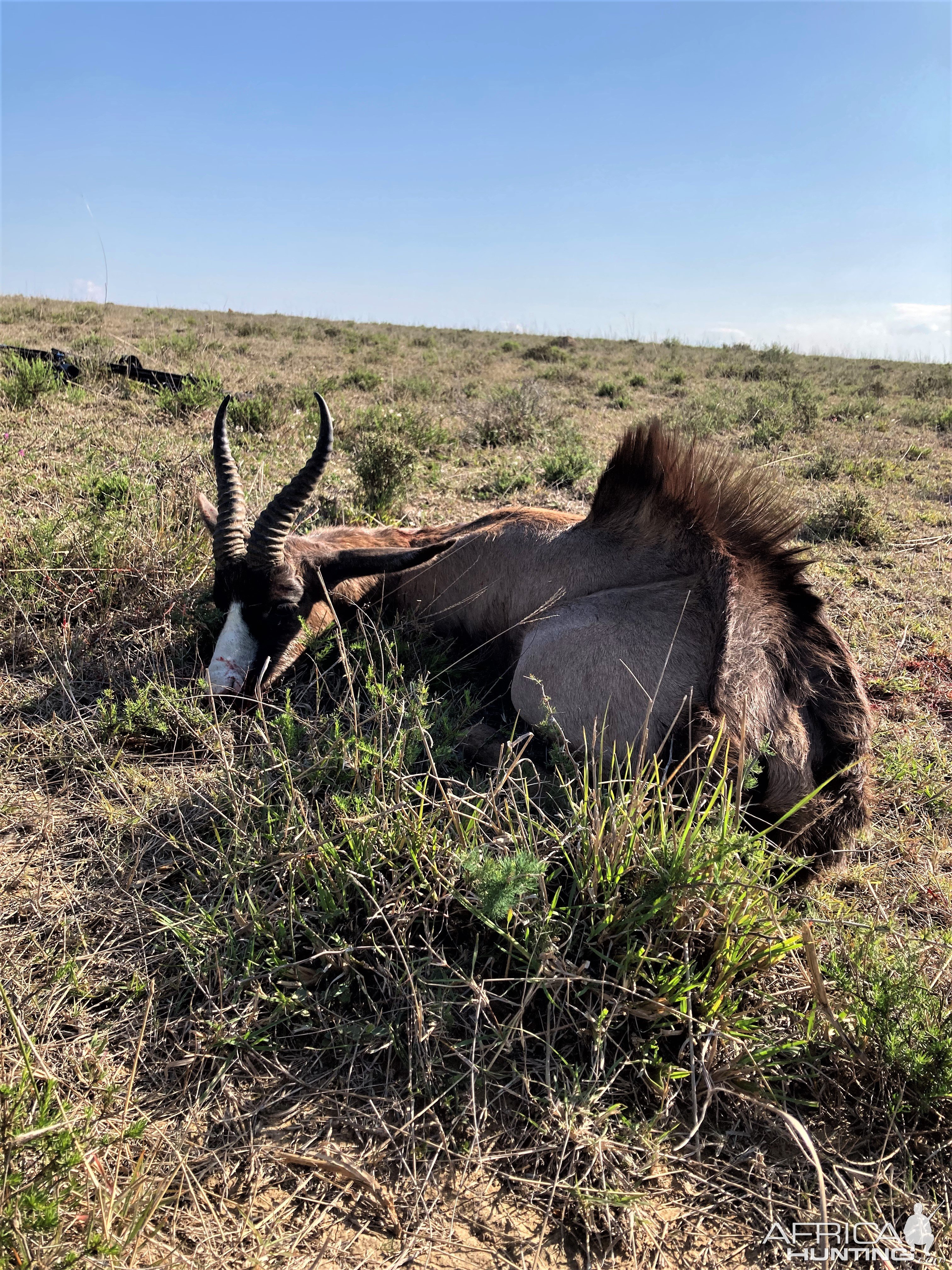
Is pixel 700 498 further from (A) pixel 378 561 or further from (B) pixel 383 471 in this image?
(B) pixel 383 471

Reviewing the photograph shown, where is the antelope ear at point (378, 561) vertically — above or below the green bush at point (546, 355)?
below

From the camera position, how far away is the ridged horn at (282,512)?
4027 mm

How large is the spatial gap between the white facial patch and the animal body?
0.4 inches

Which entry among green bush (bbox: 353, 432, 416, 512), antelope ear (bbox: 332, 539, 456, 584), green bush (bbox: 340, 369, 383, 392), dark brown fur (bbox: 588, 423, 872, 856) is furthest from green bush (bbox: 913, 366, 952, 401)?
antelope ear (bbox: 332, 539, 456, 584)

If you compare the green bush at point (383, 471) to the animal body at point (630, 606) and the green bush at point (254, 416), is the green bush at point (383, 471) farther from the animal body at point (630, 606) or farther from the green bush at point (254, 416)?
the green bush at point (254, 416)

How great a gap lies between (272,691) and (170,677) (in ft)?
1.91

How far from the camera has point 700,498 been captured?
372 centimetres

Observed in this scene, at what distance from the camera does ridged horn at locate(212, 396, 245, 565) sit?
163 inches

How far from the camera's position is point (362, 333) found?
27.2 m

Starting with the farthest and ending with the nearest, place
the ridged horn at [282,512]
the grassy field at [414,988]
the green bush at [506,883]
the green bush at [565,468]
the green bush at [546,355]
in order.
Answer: the green bush at [546,355] → the green bush at [565,468] → the ridged horn at [282,512] → the green bush at [506,883] → the grassy field at [414,988]

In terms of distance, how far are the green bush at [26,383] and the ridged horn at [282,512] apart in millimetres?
5575

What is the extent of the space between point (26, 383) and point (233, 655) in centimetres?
617

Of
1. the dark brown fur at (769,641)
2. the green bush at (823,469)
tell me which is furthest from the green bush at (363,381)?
the dark brown fur at (769,641)

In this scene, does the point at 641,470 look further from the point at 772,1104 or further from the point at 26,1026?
the point at 26,1026
